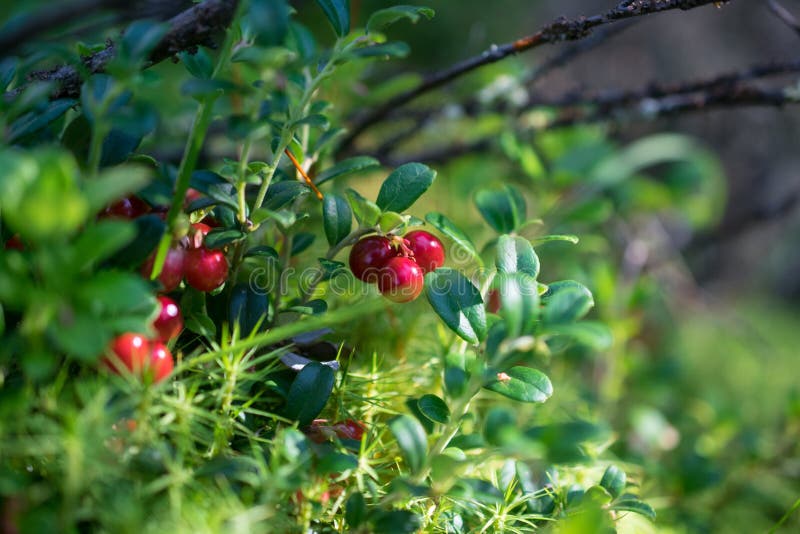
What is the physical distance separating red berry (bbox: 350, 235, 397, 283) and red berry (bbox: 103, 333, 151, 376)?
0.21 m

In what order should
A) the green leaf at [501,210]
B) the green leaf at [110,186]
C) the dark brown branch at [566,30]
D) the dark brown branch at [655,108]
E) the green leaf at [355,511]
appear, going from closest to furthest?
the green leaf at [110,186], the green leaf at [355,511], the dark brown branch at [566,30], the green leaf at [501,210], the dark brown branch at [655,108]

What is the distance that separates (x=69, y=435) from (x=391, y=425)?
22cm

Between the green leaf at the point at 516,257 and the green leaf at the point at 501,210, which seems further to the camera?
the green leaf at the point at 501,210

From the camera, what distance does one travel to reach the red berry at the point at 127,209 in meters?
0.56

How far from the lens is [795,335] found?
2105 millimetres

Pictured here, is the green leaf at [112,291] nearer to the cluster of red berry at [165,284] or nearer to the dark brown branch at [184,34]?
the cluster of red berry at [165,284]

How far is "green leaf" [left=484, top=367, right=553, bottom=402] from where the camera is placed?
584 mm

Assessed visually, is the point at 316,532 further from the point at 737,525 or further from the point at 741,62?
the point at 741,62

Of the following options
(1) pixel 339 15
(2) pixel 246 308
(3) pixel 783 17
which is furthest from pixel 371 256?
(3) pixel 783 17

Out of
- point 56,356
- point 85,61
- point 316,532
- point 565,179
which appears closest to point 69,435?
point 56,356

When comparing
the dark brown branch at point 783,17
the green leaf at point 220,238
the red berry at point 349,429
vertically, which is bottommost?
the red berry at point 349,429

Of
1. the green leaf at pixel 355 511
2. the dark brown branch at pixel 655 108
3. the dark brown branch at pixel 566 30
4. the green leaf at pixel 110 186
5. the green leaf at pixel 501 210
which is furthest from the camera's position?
the dark brown branch at pixel 655 108

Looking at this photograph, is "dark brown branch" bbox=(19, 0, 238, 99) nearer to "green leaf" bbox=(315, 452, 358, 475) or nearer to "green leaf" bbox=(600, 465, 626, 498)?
"green leaf" bbox=(315, 452, 358, 475)

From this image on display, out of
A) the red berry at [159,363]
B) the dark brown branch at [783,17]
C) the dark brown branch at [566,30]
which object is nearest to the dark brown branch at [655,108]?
the dark brown branch at [783,17]
